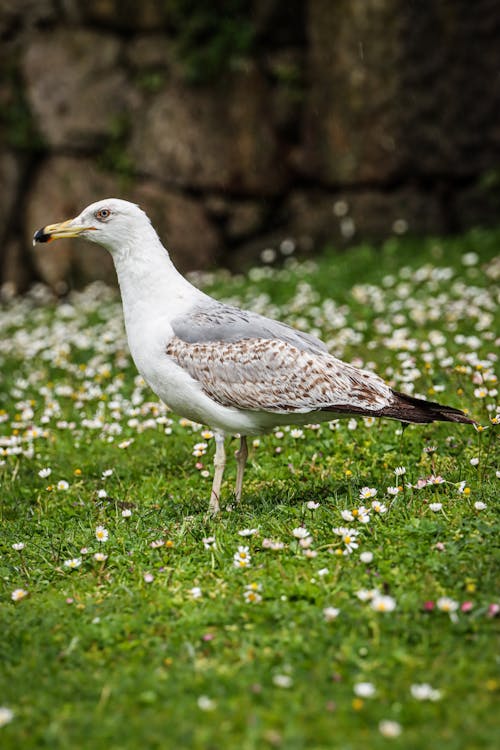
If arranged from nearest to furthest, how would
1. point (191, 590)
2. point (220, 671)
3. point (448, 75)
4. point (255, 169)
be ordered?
point (220, 671)
point (191, 590)
point (448, 75)
point (255, 169)

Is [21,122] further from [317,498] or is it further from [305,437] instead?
[317,498]

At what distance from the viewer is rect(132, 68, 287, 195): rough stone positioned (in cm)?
1257

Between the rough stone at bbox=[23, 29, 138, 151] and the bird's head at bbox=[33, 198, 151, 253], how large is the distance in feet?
25.5

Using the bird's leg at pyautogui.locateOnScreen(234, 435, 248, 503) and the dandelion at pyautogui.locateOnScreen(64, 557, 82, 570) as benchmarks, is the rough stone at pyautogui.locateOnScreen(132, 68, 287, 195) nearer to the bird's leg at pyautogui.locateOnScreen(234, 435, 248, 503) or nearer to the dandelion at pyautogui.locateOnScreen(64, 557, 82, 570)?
the bird's leg at pyautogui.locateOnScreen(234, 435, 248, 503)

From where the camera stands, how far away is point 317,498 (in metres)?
5.26

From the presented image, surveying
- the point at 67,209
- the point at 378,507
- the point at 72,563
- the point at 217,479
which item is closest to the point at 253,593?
the point at 378,507

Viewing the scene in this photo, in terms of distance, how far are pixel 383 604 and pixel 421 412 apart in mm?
1474

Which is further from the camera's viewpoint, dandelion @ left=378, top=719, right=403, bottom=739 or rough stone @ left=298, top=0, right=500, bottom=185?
rough stone @ left=298, top=0, right=500, bottom=185

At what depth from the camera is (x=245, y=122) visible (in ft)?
41.3

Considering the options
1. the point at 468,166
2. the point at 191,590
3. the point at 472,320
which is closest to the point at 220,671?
the point at 191,590

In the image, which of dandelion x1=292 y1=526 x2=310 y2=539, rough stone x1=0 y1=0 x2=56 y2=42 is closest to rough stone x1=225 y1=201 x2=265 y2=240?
rough stone x1=0 y1=0 x2=56 y2=42

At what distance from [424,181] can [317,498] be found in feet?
24.7

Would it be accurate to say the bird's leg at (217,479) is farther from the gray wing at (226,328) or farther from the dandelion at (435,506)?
the dandelion at (435,506)

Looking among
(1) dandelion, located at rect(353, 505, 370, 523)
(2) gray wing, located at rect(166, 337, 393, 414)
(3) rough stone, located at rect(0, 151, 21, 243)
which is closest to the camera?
(1) dandelion, located at rect(353, 505, 370, 523)
